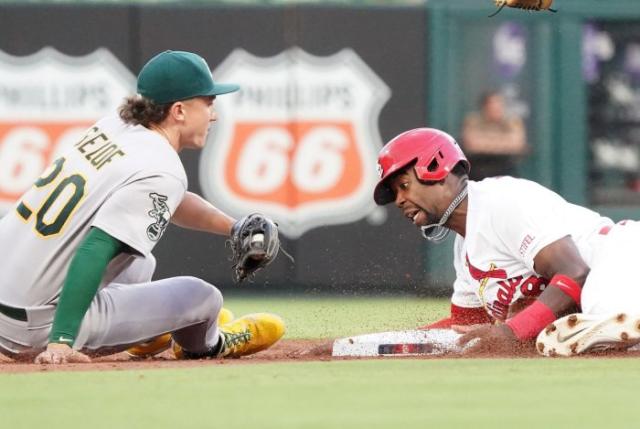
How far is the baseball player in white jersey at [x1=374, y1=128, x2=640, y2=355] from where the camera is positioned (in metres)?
5.76

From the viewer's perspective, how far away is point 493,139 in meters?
12.3

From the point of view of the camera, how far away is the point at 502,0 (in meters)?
6.86

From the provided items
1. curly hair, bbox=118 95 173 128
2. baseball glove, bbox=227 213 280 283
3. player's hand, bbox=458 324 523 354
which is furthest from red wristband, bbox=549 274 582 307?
curly hair, bbox=118 95 173 128

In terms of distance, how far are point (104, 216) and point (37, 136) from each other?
257 inches

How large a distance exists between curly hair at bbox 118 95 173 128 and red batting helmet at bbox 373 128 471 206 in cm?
98

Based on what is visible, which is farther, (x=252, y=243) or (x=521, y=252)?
(x=252, y=243)

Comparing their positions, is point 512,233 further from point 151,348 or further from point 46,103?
point 46,103

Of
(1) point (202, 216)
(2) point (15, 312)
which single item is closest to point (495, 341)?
(1) point (202, 216)

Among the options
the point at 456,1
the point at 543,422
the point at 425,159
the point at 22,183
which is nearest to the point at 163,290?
the point at 425,159

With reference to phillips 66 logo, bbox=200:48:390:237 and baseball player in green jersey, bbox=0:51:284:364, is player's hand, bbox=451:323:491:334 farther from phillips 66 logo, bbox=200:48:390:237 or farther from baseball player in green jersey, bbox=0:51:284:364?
phillips 66 logo, bbox=200:48:390:237

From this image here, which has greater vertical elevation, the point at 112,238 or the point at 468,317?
the point at 112,238

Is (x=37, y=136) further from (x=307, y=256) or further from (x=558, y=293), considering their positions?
(x=558, y=293)

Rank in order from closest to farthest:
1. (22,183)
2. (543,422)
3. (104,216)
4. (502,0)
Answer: (543,422), (104,216), (502,0), (22,183)

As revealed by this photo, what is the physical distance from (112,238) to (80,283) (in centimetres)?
22
